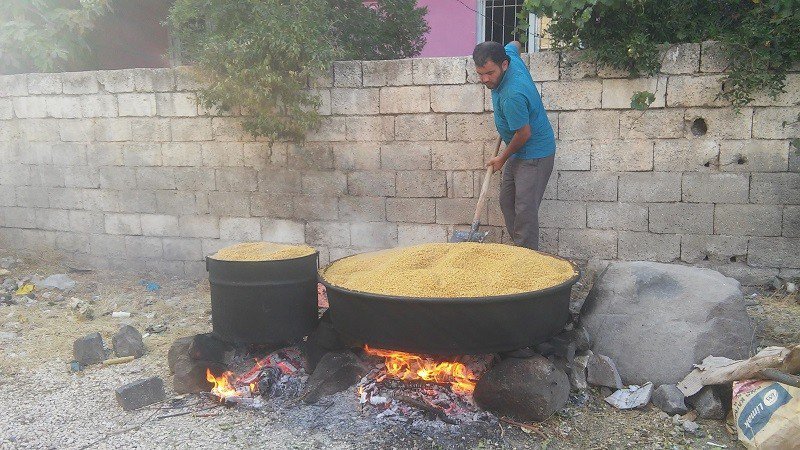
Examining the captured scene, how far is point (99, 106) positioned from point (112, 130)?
0.31m

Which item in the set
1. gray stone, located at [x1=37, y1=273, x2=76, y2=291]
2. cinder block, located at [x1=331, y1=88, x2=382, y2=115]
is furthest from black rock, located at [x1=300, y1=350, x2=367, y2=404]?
gray stone, located at [x1=37, y1=273, x2=76, y2=291]

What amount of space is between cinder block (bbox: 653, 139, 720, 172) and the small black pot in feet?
10.3

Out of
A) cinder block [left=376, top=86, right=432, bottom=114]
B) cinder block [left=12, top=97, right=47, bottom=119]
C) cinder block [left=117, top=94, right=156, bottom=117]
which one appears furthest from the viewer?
cinder block [left=12, top=97, right=47, bottom=119]

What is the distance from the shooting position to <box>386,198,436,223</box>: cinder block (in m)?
5.98

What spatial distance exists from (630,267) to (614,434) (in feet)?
4.06

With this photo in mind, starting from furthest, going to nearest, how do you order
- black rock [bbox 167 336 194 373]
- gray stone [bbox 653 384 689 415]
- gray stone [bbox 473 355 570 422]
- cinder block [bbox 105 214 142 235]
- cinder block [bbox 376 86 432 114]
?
1. cinder block [bbox 105 214 142 235]
2. cinder block [bbox 376 86 432 114]
3. black rock [bbox 167 336 194 373]
4. gray stone [bbox 653 384 689 415]
5. gray stone [bbox 473 355 570 422]

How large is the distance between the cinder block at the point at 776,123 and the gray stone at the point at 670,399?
2500 mm

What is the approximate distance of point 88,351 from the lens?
4.57m

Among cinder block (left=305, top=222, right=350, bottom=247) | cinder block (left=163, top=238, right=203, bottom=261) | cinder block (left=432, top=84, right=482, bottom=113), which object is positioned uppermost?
cinder block (left=432, top=84, right=482, bottom=113)

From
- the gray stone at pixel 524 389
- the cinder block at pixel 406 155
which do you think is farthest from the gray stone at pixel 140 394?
the cinder block at pixel 406 155

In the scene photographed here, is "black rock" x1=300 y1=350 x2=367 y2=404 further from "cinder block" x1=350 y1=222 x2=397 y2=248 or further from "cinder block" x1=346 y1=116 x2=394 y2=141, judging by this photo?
"cinder block" x1=346 y1=116 x2=394 y2=141

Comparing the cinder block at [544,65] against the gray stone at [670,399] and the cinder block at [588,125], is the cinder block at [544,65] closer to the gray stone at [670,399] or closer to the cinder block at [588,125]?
the cinder block at [588,125]

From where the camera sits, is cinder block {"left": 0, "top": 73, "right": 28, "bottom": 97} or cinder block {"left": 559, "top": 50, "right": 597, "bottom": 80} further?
cinder block {"left": 0, "top": 73, "right": 28, "bottom": 97}

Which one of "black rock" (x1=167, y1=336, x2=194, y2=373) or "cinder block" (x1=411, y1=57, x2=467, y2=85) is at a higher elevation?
"cinder block" (x1=411, y1=57, x2=467, y2=85)
